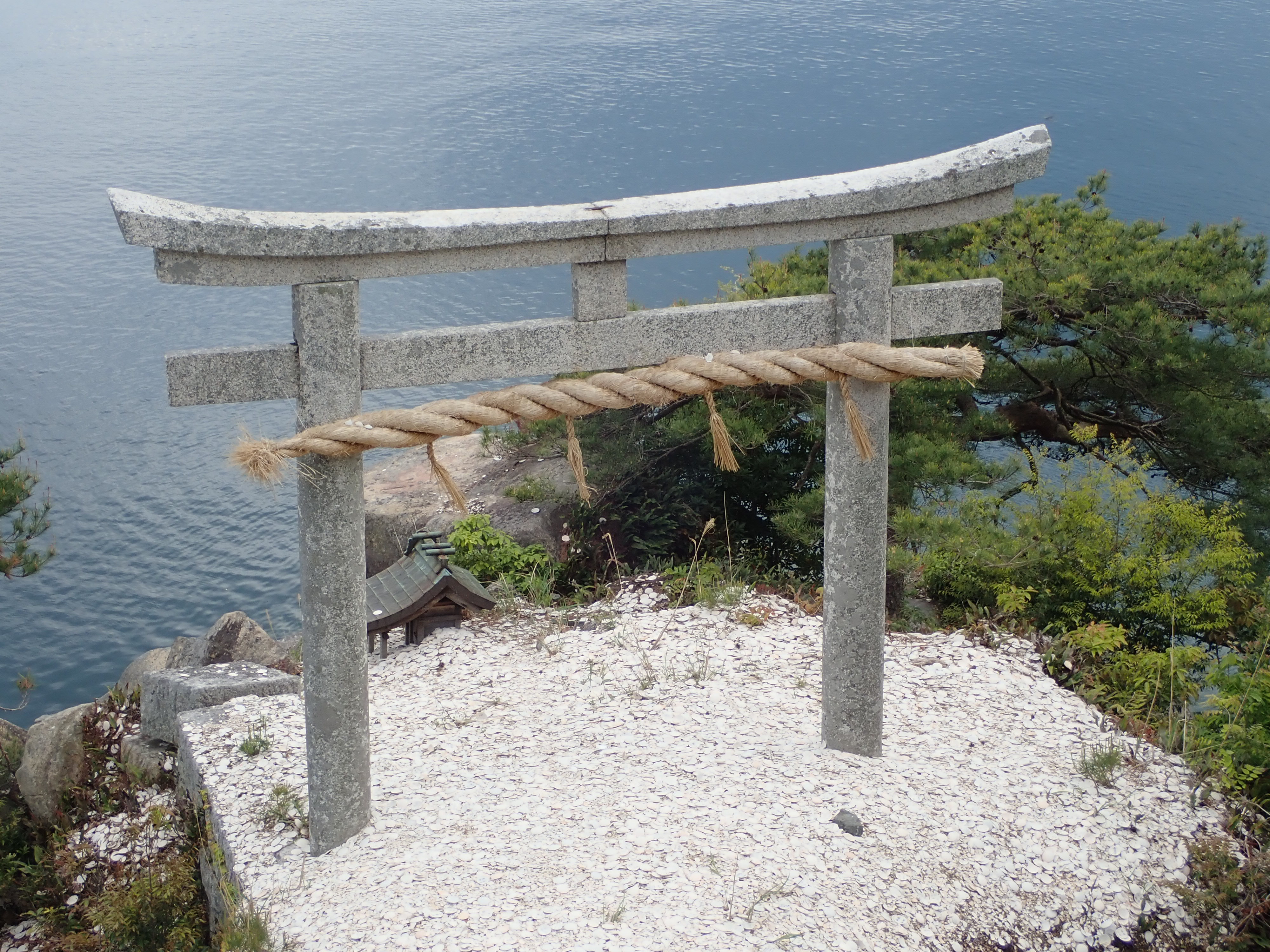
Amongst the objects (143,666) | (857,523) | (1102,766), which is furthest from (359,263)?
(143,666)

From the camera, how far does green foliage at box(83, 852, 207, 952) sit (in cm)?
529

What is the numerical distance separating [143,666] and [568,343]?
18.7ft

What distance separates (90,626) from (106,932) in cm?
891

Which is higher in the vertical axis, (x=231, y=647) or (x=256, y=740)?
(x=256, y=740)

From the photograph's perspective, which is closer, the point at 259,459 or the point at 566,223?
the point at 259,459

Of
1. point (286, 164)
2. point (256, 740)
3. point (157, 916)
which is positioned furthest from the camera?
point (286, 164)

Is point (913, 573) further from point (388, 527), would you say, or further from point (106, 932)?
point (106, 932)

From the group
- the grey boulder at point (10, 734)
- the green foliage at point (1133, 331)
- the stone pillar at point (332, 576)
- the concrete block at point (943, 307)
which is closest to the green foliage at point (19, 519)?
the grey boulder at point (10, 734)

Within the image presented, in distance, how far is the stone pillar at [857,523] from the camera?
173 inches

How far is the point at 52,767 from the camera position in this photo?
676cm

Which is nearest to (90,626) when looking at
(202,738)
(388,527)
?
(388,527)

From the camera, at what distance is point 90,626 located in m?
13.4

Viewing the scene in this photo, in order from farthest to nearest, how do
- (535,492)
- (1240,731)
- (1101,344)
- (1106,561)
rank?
(535,492) < (1101,344) < (1106,561) < (1240,731)

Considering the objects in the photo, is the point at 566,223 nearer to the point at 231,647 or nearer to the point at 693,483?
the point at 231,647
